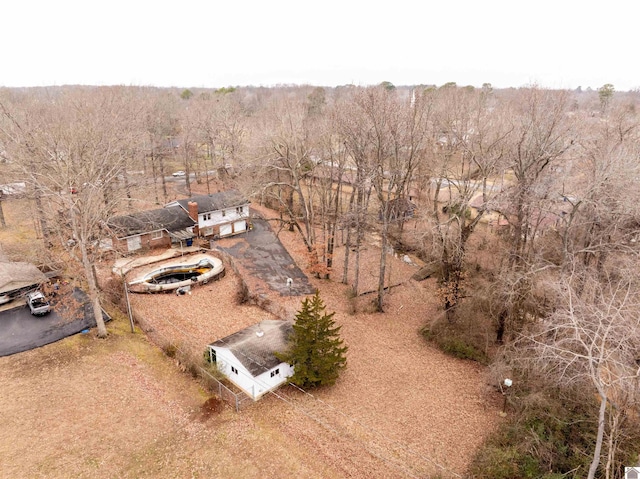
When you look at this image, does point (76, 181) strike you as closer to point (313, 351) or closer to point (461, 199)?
point (313, 351)

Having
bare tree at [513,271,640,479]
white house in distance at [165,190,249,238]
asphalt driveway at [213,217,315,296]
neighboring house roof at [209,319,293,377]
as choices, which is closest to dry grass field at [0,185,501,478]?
neighboring house roof at [209,319,293,377]

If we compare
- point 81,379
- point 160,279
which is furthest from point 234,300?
point 81,379

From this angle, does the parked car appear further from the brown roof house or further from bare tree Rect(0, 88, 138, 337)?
bare tree Rect(0, 88, 138, 337)

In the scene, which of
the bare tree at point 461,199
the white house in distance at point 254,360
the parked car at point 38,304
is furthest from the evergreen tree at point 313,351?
the parked car at point 38,304

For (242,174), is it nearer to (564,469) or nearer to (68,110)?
(68,110)

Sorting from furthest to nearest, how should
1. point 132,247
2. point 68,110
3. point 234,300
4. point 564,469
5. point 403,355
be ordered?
point 68,110 → point 132,247 → point 234,300 → point 403,355 → point 564,469

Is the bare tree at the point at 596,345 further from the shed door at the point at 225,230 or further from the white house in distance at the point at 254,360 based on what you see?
the shed door at the point at 225,230

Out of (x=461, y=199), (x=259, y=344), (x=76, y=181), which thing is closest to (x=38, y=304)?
(x=76, y=181)
